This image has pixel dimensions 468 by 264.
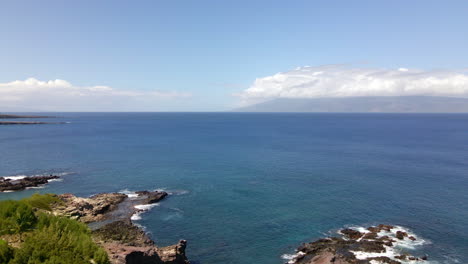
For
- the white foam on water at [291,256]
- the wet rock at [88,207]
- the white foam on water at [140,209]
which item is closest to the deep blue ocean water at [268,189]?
the white foam on water at [291,256]

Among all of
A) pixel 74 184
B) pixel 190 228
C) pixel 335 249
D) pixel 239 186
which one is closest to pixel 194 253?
pixel 190 228

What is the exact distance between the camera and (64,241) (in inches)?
959

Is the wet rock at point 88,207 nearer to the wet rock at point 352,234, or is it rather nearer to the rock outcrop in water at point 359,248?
the rock outcrop in water at point 359,248

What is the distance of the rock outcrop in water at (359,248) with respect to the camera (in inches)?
1505

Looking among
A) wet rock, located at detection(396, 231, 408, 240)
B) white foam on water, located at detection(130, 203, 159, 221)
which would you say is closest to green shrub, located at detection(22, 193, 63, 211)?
white foam on water, located at detection(130, 203, 159, 221)

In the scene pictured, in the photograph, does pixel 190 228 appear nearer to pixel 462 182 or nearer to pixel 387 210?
pixel 387 210

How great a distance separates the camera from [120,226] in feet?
155

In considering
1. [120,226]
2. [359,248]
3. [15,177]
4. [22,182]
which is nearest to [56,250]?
[120,226]

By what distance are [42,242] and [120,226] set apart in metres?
25.5

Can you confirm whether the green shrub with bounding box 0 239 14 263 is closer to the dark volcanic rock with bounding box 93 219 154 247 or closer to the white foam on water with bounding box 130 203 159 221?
the dark volcanic rock with bounding box 93 219 154 247

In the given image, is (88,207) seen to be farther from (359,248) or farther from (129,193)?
(359,248)

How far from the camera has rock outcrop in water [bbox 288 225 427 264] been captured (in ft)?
125

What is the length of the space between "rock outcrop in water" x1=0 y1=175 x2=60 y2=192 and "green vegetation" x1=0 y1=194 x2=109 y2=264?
148ft

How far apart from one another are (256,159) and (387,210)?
56146 mm
